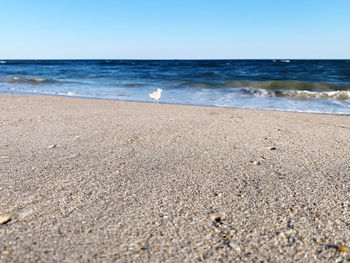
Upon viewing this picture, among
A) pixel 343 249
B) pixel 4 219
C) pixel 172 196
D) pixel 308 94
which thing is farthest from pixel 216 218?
pixel 308 94

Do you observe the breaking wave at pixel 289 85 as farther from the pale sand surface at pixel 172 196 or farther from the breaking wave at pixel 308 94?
the pale sand surface at pixel 172 196

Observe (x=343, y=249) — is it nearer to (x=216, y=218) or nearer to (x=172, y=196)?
(x=216, y=218)

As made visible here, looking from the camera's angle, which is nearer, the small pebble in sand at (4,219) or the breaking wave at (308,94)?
the small pebble in sand at (4,219)

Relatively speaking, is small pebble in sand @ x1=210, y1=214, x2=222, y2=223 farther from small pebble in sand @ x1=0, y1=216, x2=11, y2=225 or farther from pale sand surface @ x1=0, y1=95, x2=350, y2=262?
small pebble in sand @ x1=0, y1=216, x2=11, y2=225

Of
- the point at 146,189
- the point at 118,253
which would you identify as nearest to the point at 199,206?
the point at 146,189

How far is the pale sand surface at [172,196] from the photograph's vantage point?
62.5 inches

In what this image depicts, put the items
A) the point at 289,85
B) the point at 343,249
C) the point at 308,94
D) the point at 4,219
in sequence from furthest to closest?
the point at 289,85 → the point at 308,94 → the point at 4,219 → the point at 343,249

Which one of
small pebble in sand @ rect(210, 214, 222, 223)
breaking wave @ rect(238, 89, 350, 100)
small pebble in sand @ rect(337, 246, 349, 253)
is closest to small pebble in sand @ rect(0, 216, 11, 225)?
small pebble in sand @ rect(210, 214, 222, 223)

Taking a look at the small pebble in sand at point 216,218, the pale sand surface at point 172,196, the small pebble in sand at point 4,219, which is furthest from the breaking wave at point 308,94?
the small pebble in sand at point 4,219

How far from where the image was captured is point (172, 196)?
86.8 inches

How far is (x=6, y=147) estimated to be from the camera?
3369 millimetres

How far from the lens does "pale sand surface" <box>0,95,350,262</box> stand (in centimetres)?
159

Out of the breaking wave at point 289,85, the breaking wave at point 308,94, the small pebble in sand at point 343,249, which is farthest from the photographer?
the breaking wave at point 289,85

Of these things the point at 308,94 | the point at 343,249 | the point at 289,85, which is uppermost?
the point at 289,85
